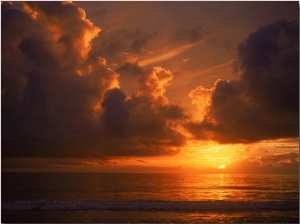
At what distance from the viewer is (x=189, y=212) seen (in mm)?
9953

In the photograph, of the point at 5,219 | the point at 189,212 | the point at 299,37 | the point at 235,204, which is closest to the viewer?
the point at 5,219

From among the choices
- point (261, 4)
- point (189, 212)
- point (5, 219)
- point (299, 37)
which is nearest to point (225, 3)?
point (261, 4)

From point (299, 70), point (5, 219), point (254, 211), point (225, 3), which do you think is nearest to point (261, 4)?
point (225, 3)

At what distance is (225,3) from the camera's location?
9.65m

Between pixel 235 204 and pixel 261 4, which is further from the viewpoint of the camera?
pixel 235 204

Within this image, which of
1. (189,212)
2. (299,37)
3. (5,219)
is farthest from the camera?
(189,212)

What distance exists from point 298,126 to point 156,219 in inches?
175

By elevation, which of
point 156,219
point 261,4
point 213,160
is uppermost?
point 261,4

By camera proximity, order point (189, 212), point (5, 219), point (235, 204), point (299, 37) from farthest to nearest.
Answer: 1. point (235, 204)
2. point (189, 212)
3. point (299, 37)
4. point (5, 219)

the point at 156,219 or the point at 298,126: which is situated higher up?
the point at 298,126

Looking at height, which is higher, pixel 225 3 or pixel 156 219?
pixel 225 3

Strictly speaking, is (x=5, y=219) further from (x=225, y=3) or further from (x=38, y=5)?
(x=225, y=3)

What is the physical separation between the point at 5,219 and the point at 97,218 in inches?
84.7

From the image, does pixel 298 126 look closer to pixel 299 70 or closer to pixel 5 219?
pixel 299 70
